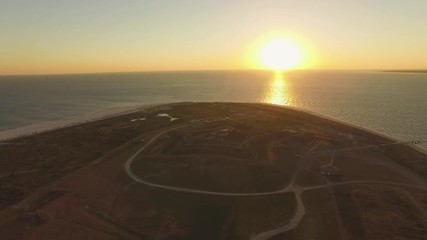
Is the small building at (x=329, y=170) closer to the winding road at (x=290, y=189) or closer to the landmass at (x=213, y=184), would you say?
the landmass at (x=213, y=184)

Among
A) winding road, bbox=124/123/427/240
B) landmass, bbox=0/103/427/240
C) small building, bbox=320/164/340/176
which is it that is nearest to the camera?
winding road, bbox=124/123/427/240

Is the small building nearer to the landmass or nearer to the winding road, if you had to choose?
the landmass

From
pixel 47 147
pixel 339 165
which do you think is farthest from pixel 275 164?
pixel 47 147

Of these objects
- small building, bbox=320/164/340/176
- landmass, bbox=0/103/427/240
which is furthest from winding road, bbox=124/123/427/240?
small building, bbox=320/164/340/176

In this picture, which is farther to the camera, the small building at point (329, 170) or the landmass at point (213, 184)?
the small building at point (329, 170)

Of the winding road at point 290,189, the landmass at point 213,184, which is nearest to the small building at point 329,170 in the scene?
the landmass at point 213,184

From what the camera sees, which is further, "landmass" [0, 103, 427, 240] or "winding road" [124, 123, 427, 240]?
Answer: "landmass" [0, 103, 427, 240]

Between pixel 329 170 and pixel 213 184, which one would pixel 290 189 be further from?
pixel 213 184

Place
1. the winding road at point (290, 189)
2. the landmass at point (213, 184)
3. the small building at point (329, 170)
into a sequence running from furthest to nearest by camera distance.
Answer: the small building at point (329, 170) < the landmass at point (213, 184) < the winding road at point (290, 189)

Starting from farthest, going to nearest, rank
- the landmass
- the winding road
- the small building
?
the small building → the landmass → the winding road
